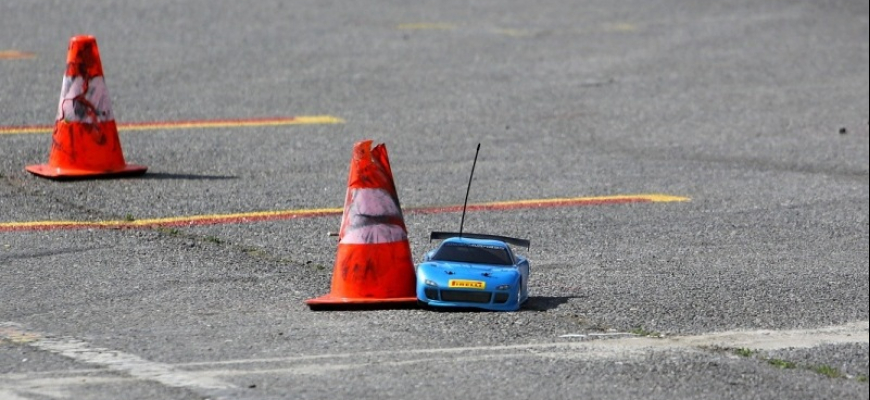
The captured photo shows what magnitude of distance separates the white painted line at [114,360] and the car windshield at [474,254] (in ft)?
5.32

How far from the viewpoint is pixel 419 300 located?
7.20 m

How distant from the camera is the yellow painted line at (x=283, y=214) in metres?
9.08

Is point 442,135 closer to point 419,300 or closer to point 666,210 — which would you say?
point 666,210

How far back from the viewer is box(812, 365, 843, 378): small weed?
640 centimetres

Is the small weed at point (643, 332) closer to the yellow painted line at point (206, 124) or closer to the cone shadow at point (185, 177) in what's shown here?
the cone shadow at point (185, 177)

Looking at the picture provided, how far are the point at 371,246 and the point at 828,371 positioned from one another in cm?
219

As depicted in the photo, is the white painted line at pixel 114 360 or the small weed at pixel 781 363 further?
the small weed at pixel 781 363

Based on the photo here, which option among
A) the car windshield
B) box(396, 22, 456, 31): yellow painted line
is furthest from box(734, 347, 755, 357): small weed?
box(396, 22, 456, 31): yellow painted line

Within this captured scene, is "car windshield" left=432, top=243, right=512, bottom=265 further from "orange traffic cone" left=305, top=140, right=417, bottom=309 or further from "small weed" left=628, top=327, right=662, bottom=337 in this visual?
"small weed" left=628, top=327, right=662, bottom=337

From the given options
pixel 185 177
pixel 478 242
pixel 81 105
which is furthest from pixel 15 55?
pixel 478 242

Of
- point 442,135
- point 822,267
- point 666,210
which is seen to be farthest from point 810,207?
point 442,135

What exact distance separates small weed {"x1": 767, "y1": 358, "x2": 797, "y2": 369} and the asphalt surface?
2 centimetres

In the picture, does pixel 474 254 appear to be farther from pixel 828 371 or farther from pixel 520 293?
pixel 828 371

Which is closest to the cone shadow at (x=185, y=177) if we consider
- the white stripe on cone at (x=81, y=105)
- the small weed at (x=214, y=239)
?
the white stripe on cone at (x=81, y=105)
